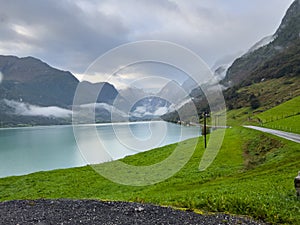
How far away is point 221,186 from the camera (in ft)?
60.7

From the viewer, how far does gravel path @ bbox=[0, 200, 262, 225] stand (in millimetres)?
9844

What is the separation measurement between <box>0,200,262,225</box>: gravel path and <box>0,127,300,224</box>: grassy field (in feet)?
4.58

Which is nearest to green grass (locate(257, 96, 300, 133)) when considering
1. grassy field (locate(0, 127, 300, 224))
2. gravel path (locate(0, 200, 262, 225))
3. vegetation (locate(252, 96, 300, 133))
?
vegetation (locate(252, 96, 300, 133))

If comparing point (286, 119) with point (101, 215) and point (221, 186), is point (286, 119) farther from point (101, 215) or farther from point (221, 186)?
point (101, 215)

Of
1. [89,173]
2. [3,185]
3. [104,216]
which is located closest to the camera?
[104,216]

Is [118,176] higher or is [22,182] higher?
[22,182]

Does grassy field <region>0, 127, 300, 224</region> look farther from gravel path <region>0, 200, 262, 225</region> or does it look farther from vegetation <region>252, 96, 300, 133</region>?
vegetation <region>252, 96, 300, 133</region>

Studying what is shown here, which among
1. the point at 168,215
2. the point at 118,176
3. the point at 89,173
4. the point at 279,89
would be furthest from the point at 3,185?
the point at 279,89

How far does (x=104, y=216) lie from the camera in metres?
10.4

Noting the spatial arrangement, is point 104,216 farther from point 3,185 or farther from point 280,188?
point 3,185

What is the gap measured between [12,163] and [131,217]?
195 ft

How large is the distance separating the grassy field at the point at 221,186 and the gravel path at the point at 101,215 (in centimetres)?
140

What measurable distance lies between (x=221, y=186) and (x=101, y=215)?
10.2 m

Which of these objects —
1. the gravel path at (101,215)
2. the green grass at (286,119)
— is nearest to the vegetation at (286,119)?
Result: the green grass at (286,119)
